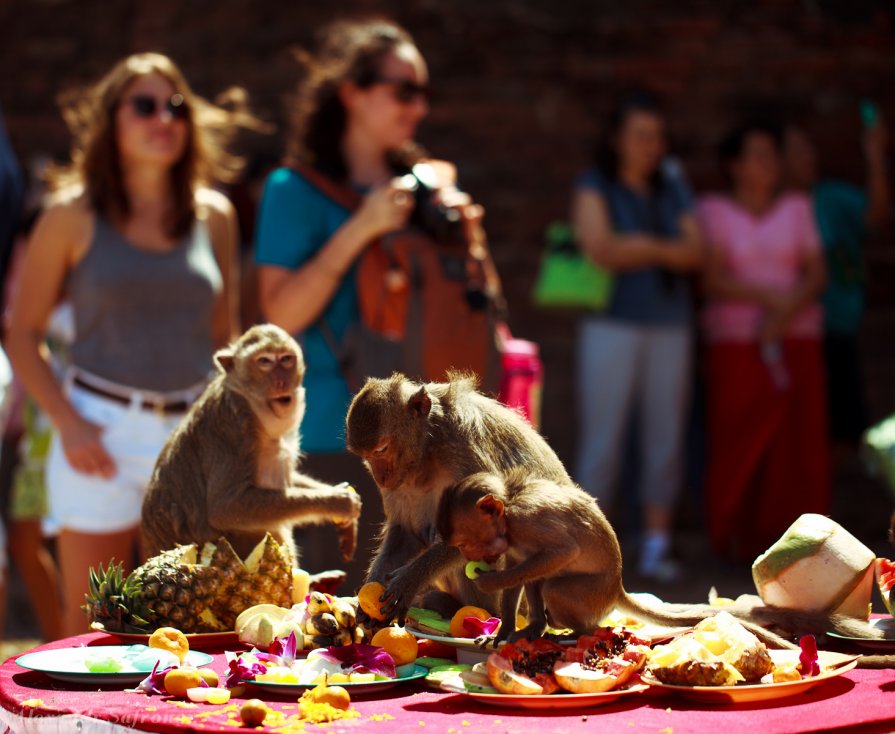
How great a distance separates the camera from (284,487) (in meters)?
3.34

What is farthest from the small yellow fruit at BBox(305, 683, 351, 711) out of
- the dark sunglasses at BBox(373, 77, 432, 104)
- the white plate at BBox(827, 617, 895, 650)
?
the dark sunglasses at BBox(373, 77, 432, 104)

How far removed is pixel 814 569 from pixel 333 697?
1122mm

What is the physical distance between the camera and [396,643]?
8.80ft

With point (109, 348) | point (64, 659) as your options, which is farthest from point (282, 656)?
point (109, 348)

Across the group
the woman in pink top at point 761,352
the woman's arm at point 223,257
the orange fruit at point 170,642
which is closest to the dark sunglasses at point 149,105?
the woman's arm at point 223,257

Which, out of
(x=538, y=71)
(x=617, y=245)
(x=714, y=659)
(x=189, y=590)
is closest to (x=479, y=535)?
(x=714, y=659)

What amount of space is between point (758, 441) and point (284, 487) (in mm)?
4940

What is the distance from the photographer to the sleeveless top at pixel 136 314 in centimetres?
461

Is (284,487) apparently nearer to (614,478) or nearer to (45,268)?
(45,268)

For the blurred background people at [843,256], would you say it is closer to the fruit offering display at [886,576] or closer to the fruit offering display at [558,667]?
the fruit offering display at [886,576]

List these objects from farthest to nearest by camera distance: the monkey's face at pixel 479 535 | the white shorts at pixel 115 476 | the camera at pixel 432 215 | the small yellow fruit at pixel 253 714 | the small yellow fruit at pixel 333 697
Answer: the camera at pixel 432 215 → the white shorts at pixel 115 476 → the monkey's face at pixel 479 535 → the small yellow fruit at pixel 333 697 → the small yellow fruit at pixel 253 714

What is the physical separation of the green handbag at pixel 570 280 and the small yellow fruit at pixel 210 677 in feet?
16.7

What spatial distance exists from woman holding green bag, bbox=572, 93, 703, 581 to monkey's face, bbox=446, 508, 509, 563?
4952 mm

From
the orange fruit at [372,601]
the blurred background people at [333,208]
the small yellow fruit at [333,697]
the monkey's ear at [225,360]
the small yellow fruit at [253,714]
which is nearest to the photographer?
the small yellow fruit at [253,714]
